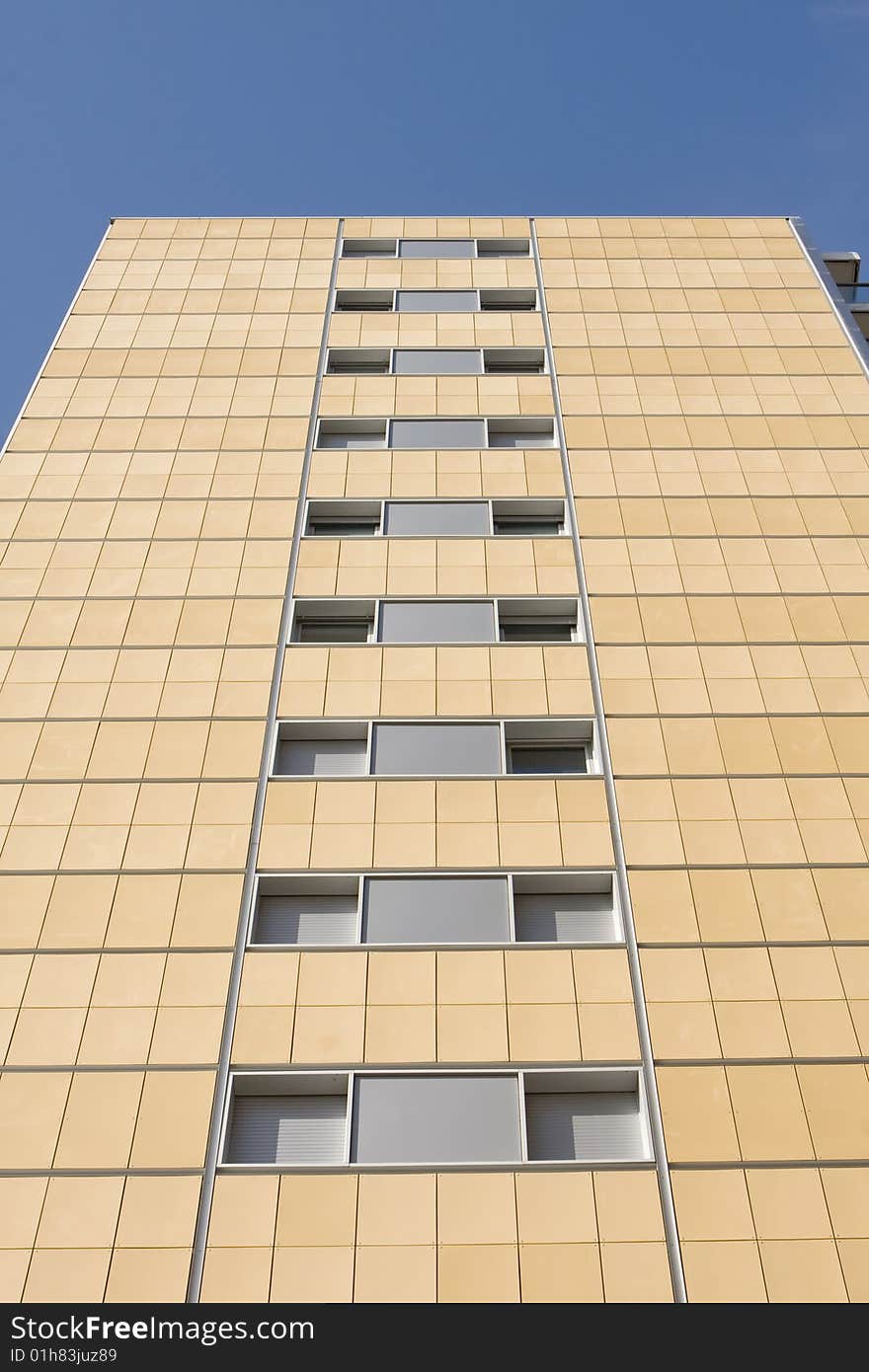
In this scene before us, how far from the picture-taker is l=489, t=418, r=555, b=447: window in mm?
25297

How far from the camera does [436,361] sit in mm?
27250

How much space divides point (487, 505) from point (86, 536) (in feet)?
28.2

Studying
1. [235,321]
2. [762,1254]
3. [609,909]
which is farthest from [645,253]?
[762,1254]

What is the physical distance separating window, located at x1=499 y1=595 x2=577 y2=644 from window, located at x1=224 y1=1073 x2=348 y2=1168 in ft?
32.0

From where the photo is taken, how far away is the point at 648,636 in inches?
784

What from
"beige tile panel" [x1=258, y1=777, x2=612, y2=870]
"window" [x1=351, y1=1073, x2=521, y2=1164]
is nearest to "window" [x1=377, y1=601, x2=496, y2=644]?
"beige tile panel" [x1=258, y1=777, x2=612, y2=870]

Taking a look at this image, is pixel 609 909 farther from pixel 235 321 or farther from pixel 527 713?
pixel 235 321

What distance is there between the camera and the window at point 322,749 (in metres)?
18.3

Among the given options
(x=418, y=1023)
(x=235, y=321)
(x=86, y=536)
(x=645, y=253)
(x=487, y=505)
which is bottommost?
(x=418, y=1023)

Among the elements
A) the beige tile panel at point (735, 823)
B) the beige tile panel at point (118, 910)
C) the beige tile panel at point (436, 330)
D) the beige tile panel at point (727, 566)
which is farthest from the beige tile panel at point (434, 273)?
the beige tile panel at point (118, 910)

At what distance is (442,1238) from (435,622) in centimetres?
1132

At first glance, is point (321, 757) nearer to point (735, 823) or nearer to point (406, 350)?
point (735, 823)

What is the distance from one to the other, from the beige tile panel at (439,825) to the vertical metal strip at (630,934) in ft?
0.78

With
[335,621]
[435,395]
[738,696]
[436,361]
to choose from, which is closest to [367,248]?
[436,361]
